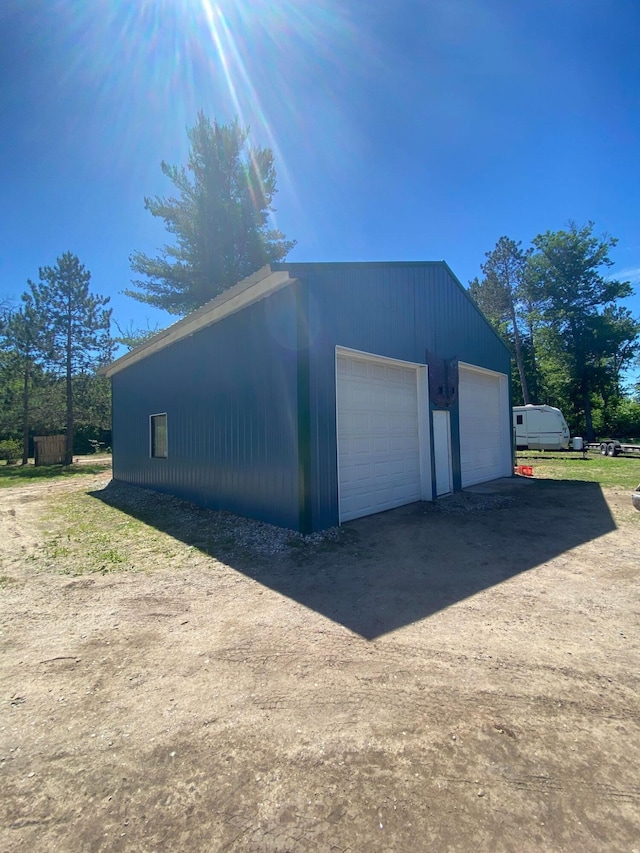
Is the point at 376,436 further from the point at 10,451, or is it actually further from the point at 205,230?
the point at 10,451

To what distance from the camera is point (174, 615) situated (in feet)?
11.3

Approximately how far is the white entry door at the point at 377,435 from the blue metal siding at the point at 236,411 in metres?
0.95

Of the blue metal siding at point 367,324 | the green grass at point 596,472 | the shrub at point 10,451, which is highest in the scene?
the blue metal siding at point 367,324

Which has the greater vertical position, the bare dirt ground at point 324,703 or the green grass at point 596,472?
the green grass at point 596,472

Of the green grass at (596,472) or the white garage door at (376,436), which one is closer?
the white garage door at (376,436)

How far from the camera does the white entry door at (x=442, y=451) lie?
856 centimetres

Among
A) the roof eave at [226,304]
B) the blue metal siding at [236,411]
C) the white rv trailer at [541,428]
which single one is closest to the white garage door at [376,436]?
the blue metal siding at [236,411]

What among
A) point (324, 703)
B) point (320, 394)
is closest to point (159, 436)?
point (320, 394)

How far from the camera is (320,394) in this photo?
5934mm

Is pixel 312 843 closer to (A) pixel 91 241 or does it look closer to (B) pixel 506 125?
(B) pixel 506 125

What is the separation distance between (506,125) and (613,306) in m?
25.6

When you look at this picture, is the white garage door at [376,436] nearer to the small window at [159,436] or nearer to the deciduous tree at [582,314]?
the small window at [159,436]

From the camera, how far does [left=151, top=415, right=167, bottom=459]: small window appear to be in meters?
10.1

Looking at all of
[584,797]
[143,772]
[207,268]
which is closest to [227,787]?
[143,772]
